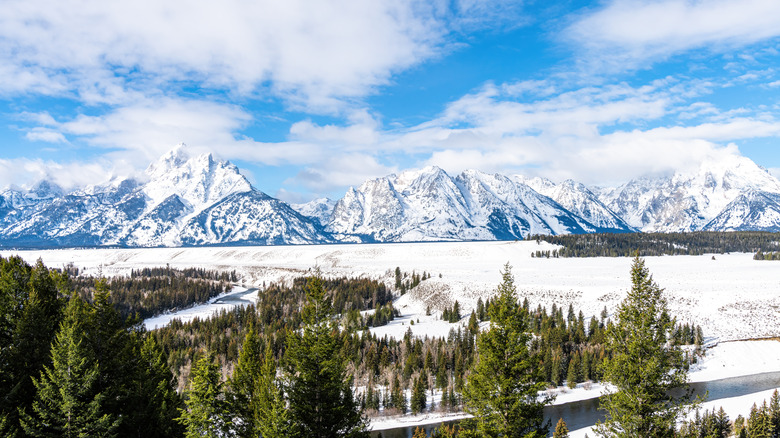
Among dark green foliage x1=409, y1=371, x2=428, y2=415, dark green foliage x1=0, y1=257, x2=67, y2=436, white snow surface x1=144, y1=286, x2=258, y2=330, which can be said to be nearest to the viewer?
dark green foliage x1=0, y1=257, x2=67, y2=436

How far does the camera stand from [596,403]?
219 ft

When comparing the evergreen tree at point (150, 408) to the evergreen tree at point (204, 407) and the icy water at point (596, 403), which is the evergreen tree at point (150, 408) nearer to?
the evergreen tree at point (204, 407)

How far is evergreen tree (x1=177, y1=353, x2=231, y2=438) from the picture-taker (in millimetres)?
22766

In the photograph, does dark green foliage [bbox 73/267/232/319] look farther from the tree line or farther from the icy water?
the tree line

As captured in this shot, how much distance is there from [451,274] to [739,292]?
8321 centimetres

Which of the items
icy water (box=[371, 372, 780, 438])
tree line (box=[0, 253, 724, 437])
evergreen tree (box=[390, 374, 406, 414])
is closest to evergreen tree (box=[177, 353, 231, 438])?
tree line (box=[0, 253, 724, 437])

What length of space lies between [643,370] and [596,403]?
2139 inches

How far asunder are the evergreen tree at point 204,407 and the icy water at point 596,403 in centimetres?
3699

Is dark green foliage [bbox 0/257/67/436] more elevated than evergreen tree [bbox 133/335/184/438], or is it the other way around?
dark green foliage [bbox 0/257/67/436]

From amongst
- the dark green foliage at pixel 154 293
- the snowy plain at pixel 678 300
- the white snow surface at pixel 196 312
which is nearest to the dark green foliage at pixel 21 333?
the snowy plain at pixel 678 300

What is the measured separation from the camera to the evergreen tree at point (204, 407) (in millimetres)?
22766

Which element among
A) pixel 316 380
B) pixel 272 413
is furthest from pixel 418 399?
pixel 272 413

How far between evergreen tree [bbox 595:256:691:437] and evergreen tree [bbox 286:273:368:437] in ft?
42.5

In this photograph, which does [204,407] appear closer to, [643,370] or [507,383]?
[507,383]
